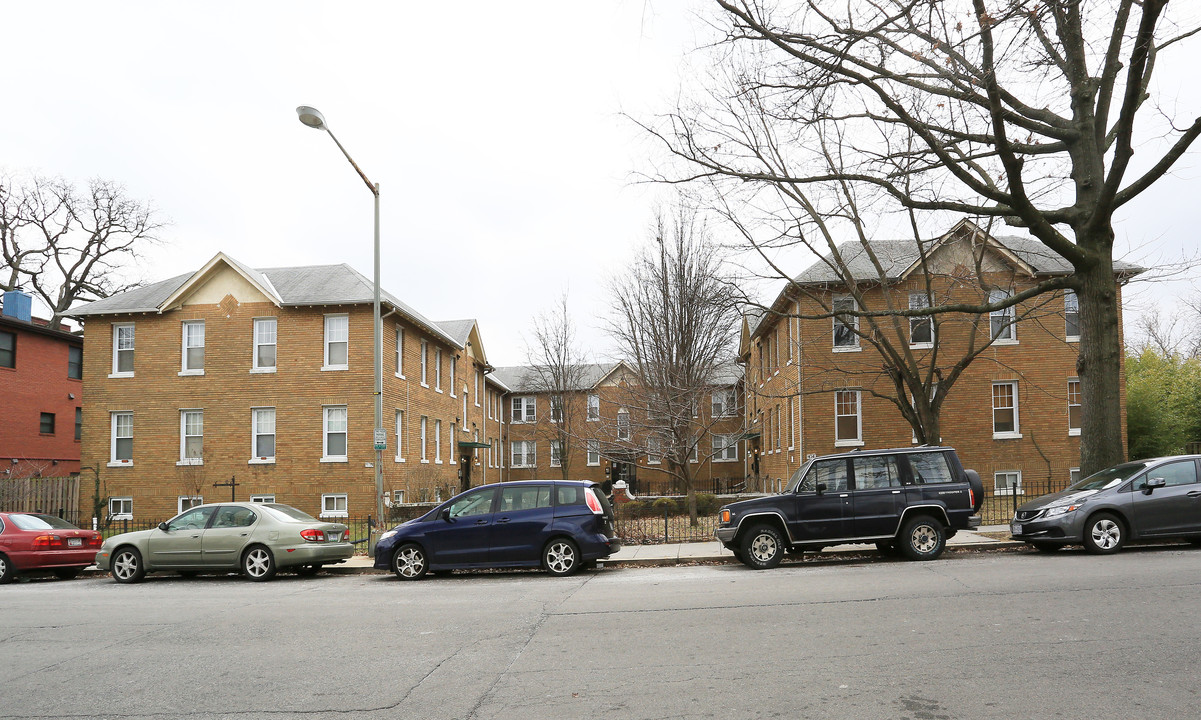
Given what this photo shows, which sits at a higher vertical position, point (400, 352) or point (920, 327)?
point (920, 327)

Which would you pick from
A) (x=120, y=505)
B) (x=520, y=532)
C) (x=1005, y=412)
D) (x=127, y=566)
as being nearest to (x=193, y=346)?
(x=120, y=505)

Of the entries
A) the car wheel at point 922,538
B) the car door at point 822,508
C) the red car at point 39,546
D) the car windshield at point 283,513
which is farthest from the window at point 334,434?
the car wheel at point 922,538

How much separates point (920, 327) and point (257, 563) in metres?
23.0

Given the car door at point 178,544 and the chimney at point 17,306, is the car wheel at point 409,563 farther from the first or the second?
the chimney at point 17,306

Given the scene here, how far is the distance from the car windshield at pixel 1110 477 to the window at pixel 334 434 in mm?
21443

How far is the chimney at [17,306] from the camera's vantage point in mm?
35125

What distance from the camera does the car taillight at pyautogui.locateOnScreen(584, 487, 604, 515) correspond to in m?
14.7

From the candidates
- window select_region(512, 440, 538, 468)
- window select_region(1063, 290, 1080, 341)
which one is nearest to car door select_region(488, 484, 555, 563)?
window select_region(1063, 290, 1080, 341)

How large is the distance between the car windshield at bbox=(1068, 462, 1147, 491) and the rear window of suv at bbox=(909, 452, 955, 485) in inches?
86.2

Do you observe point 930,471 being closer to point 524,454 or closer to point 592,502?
point 592,502

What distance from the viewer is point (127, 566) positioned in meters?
15.7

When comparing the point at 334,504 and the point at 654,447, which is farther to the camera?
the point at 334,504

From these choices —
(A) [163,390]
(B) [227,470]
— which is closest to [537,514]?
(B) [227,470]

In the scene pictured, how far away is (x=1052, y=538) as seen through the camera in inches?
543
